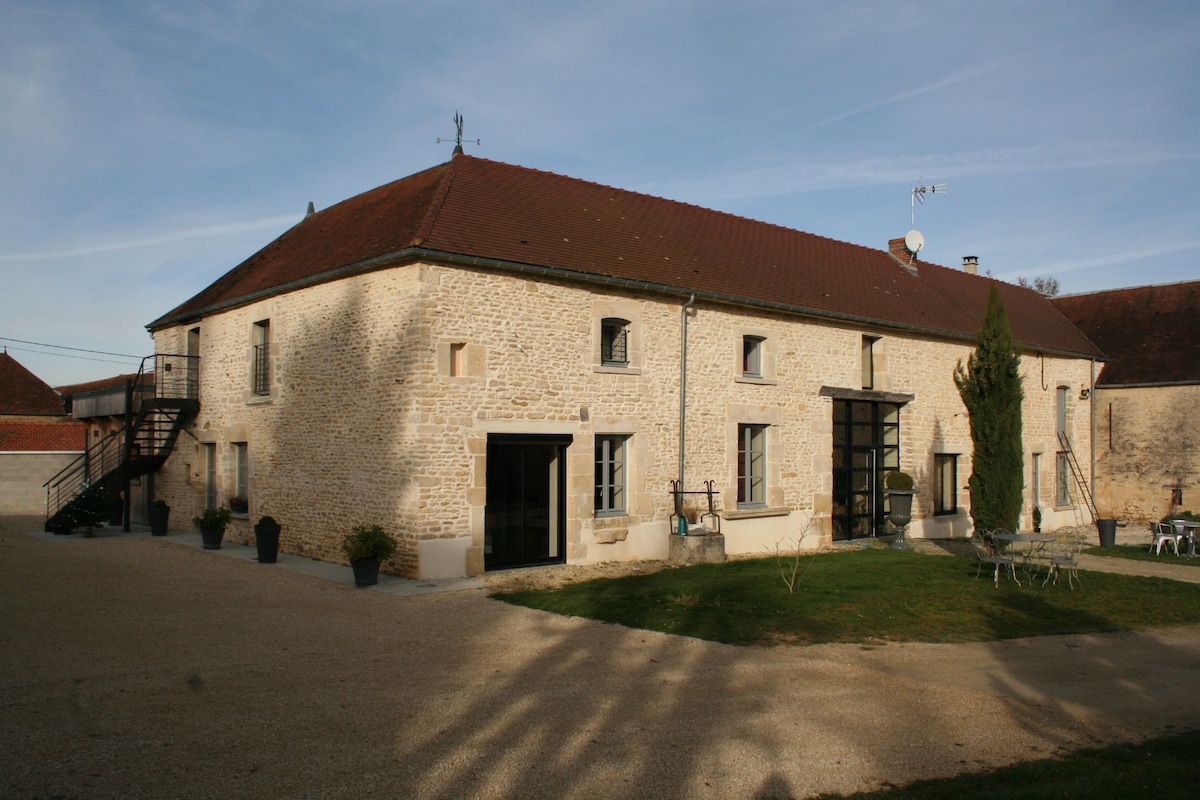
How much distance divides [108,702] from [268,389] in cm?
932

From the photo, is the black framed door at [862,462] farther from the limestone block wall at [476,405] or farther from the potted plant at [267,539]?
the potted plant at [267,539]

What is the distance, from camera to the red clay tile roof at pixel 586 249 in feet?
39.4

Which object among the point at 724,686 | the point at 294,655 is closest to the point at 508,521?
the point at 294,655

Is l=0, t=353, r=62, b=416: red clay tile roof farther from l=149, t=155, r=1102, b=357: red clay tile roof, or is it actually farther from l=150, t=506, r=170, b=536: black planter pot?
l=150, t=506, r=170, b=536: black planter pot

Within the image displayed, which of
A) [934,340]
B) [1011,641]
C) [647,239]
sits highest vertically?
[647,239]

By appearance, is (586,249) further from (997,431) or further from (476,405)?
(997,431)

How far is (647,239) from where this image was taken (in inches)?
572

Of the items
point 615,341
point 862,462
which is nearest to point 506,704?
point 615,341

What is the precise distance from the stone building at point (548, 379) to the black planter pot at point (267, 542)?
605 mm

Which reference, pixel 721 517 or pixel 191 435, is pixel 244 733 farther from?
pixel 191 435

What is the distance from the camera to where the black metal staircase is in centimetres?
1619

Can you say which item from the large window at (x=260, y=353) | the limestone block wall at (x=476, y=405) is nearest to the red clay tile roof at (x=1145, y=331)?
the limestone block wall at (x=476, y=405)

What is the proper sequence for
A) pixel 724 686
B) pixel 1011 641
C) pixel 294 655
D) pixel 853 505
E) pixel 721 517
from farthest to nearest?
pixel 853 505 < pixel 721 517 < pixel 1011 641 < pixel 294 655 < pixel 724 686

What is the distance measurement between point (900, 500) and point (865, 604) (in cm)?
692
